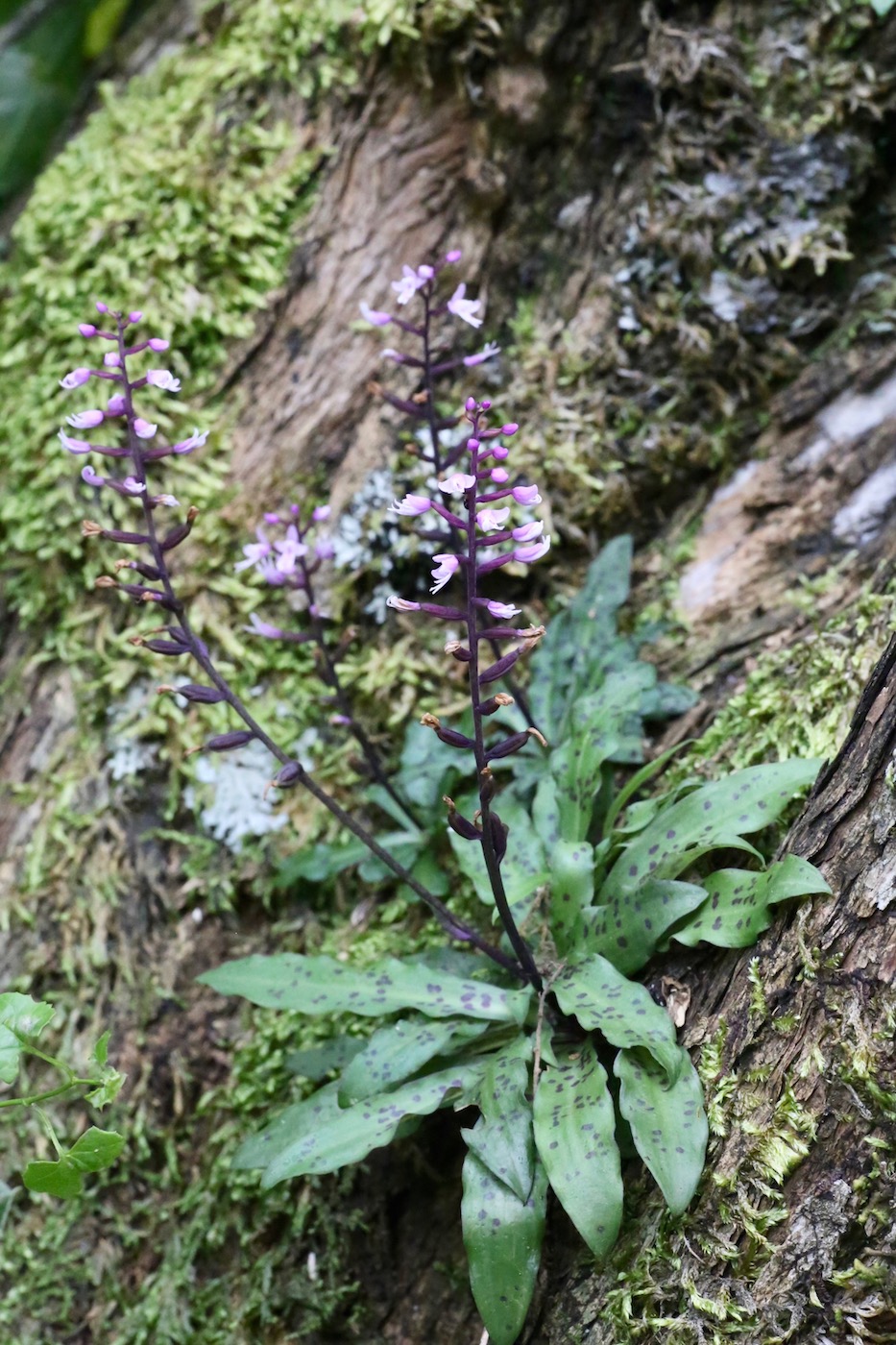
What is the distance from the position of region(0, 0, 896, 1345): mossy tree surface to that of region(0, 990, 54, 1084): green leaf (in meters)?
1.03

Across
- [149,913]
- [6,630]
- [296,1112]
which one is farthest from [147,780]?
[296,1112]

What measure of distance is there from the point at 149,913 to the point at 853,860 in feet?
6.53

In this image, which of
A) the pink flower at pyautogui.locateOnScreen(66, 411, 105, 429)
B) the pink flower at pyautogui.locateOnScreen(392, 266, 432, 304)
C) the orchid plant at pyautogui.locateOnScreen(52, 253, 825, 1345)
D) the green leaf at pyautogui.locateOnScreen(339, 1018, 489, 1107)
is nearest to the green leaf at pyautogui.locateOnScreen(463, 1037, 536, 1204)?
the orchid plant at pyautogui.locateOnScreen(52, 253, 825, 1345)

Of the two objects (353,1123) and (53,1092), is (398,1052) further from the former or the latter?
(53,1092)

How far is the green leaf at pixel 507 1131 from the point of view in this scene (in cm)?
197

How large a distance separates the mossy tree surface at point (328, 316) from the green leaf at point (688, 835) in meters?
0.42

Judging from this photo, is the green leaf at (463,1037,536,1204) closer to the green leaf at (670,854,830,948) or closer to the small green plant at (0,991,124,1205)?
the green leaf at (670,854,830,948)

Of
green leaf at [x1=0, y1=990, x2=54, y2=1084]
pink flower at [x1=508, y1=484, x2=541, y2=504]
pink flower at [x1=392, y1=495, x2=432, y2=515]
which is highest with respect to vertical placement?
pink flower at [x1=392, y1=495, x2=432, y2=515]

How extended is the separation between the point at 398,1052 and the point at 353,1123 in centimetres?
17

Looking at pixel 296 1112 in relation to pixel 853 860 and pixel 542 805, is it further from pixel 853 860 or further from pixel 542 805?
pixel 853 860

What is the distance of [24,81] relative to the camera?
4.55 m

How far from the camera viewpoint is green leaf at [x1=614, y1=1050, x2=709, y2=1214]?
1.84 meters

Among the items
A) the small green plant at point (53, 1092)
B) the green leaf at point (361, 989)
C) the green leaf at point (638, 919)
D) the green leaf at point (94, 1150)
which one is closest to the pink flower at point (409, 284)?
the green leaf at point (638, 919)

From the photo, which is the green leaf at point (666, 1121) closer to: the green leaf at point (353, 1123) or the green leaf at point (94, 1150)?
the green leaf at point (353, 1123)
